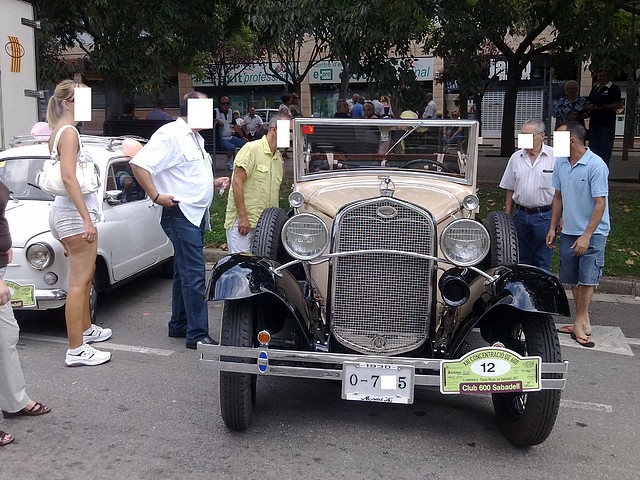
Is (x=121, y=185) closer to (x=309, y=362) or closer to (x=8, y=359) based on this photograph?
(x=8, y=359)

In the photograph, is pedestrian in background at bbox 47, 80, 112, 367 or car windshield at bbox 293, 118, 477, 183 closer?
pedestrian in background at bbox 47, 80, 112, 367

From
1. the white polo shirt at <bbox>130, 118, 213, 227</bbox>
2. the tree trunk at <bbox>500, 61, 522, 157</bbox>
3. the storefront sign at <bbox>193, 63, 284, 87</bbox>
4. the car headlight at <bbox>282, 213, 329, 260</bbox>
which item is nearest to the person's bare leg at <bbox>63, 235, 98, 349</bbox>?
the white polo shirt at <bbox>130, 118, 213, 227</bbox>

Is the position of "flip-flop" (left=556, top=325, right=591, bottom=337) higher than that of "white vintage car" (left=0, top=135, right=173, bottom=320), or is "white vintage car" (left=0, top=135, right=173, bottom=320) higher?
"white vintage car" (left=0, top=135, right=173, bottom=320)

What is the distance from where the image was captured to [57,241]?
5840 millimetres

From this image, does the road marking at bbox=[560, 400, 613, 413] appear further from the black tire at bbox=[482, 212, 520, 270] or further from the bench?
the bench

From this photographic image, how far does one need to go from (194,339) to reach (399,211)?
2.47 meters

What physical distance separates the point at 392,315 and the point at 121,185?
12.8 ft

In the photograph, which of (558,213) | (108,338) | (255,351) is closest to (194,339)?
(108,338)

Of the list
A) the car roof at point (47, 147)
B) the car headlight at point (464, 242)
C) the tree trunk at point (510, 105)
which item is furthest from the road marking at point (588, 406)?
the tree trunk at point (510, 105)

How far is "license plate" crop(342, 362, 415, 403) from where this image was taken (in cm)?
378

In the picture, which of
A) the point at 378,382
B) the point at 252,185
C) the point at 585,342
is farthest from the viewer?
the point at 252,185

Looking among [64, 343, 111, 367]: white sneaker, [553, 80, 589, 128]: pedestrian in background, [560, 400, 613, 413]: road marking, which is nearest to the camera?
[560, 400, 613, 413]: road marking

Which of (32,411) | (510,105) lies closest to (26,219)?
(32,411)

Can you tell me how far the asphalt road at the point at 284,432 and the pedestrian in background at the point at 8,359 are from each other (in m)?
0.08
